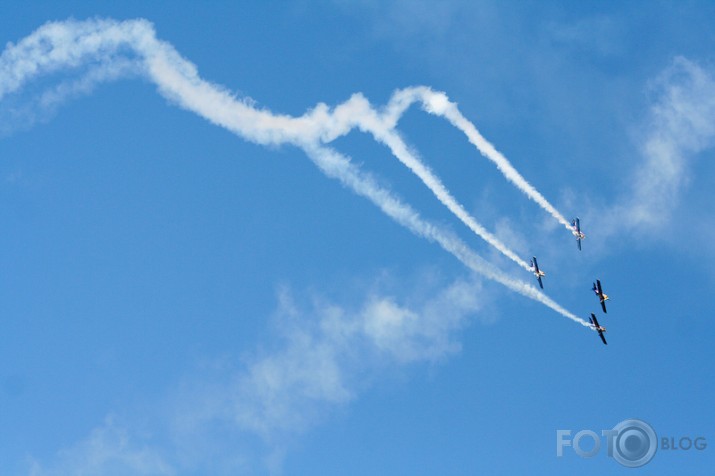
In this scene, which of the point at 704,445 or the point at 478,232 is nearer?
the point at 704,445

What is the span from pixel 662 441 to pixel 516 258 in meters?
17.8

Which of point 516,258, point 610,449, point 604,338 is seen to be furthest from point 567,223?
point 610,449

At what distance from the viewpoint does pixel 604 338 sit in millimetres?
78625

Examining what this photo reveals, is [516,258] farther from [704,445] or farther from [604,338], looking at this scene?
[704,445]

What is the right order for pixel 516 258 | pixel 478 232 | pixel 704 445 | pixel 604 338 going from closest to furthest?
1. pixel 704 445
2. pixel 478 232
3. pixel 516 258
4. pixel 604 338

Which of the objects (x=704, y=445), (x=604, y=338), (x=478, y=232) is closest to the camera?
(x=704, y=445)

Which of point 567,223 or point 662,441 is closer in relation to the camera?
point 662,441

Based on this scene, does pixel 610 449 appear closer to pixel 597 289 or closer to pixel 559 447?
pixel 559 447

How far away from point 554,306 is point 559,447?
13.1m

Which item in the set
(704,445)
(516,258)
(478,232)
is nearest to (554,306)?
(516,258)

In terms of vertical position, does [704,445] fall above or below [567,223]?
below

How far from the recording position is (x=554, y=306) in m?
72.2

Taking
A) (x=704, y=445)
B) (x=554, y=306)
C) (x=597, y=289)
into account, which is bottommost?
(x=704, y=445)

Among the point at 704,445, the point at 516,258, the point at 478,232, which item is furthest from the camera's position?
the point at 516,258
